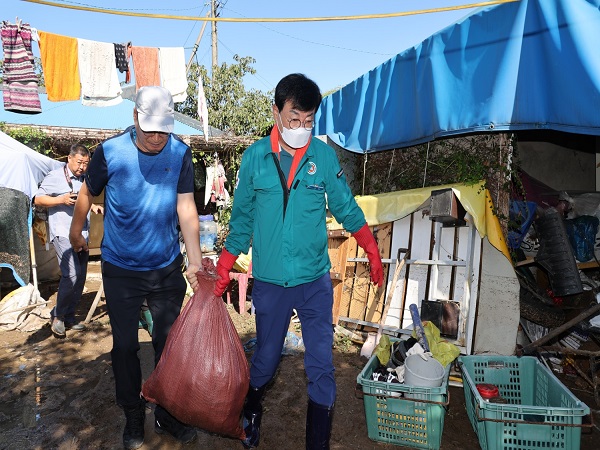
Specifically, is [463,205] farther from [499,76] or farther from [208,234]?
[208,234]

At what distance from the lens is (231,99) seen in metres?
17.8

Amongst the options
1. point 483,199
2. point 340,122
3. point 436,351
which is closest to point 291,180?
point 436,351

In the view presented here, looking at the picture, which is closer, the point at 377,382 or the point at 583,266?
the point at 377,382

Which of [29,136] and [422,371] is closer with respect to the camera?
[422,371]

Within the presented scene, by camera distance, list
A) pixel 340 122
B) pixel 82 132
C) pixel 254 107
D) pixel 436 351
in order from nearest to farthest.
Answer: pixel 436 351, pixel 340 122, pixel 82 132, pixel 254 107

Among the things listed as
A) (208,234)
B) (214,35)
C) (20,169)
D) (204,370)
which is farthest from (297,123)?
(214,35)

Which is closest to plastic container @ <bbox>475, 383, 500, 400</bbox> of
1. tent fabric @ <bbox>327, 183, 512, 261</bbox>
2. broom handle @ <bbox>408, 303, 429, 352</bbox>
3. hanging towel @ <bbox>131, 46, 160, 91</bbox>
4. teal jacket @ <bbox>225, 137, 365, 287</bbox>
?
broom handle @ <bbox>408, 303, 429, 352</bbox>

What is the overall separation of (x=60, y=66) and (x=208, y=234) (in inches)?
155

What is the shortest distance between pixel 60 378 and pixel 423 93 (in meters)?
4.11

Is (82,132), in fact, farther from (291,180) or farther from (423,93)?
(291,180)

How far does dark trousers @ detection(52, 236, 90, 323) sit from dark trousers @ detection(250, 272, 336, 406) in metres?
2.96

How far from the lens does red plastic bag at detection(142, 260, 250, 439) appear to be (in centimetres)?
235

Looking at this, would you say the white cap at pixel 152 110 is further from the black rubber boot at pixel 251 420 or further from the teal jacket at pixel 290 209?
the black rubber boot at pixel 251 420

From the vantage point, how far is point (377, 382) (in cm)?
294
